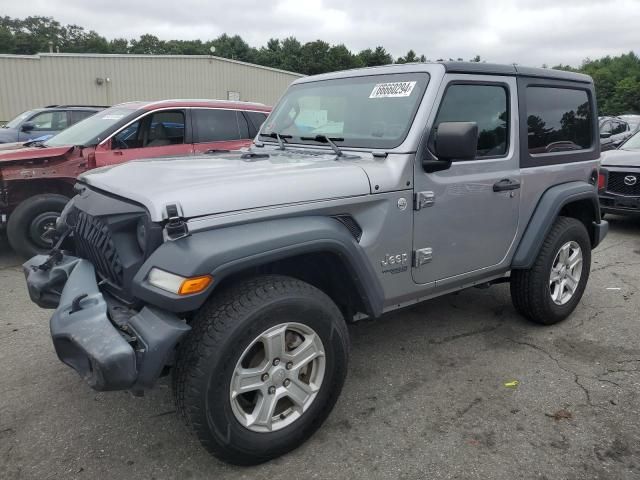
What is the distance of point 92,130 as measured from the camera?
642 centimetres

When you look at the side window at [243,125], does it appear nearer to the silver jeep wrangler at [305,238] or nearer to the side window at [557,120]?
the silver jeep wrangler at [305,238]

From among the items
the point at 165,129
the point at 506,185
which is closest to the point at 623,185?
the point at 506,185

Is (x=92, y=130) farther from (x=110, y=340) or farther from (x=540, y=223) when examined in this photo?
(x=540, y=223)

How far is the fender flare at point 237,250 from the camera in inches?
82.7

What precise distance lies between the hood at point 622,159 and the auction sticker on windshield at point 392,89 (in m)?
5.47

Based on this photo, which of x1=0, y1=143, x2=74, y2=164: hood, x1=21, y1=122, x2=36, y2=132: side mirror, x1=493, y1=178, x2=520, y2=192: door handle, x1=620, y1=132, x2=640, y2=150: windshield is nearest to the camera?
x1=493, y1=178, x2=520, y2=192: door handle

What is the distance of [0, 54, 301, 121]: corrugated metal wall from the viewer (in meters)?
21.6

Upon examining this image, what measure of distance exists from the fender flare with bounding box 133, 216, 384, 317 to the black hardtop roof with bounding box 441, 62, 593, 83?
141 centimetres

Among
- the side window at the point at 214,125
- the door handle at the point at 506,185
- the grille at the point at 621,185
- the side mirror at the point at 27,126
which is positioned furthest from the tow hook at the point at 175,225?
the side mirror at the point at 27,126

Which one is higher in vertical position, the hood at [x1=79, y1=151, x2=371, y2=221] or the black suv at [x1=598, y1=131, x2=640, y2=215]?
the hood at [x1=79, y1=151, x2=371, y2=221]

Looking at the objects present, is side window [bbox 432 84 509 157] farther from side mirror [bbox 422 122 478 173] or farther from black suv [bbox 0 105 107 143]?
black suv [bbox 0 105 107 143]

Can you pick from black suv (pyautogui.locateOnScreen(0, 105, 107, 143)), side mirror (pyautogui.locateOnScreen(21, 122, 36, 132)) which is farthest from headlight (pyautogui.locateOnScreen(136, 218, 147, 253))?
side mirror (pyautogui.locateOnScreen(21, 122, 36, 132))

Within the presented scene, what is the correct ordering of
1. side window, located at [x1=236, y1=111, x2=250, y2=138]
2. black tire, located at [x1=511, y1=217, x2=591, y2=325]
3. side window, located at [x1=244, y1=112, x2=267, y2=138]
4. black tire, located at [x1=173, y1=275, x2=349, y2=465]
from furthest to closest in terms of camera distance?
side window, located at [x1=244, y1=112, x2=267, y2=138], side window, located at [x1=236, y1=111, x2=250, y2=138], black tire, located at [x1=511, y1=217, x2=591, y2=325], black tire, located at [x1=173, y1=275, x2=349, y2=465]

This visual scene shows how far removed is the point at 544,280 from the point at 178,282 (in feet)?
9.53
